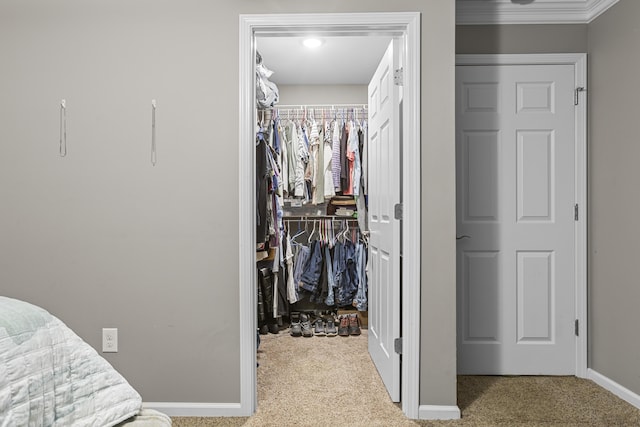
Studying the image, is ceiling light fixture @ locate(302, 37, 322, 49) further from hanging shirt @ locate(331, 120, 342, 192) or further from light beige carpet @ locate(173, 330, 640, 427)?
light beige carpet @ locate(173, 330, 640, 427)

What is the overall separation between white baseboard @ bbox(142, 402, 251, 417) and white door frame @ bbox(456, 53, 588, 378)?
2.10m

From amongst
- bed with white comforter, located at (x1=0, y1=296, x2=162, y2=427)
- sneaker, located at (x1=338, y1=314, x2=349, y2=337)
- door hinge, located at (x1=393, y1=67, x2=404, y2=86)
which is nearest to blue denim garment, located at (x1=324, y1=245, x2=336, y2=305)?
sneaker, located at (x1=338, y1=314, x2=349, y2=337)

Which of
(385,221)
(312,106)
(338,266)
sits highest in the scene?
(312,106)

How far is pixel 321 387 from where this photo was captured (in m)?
2.67

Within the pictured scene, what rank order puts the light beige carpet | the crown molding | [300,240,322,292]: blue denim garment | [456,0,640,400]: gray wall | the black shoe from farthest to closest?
[300,240,322,292]: blue denim garment
the black shoe
the crown molding
[456,0,640,400]: gray wall
the light beige carpet

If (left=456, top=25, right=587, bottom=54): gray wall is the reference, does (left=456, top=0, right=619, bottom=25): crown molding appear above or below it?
above

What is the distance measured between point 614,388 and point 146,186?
279 cm

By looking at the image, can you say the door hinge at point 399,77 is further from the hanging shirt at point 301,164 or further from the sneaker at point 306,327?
the sneaker at point 306,327

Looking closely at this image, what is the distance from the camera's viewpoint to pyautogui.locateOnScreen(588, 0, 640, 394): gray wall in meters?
2.39

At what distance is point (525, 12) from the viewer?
9.09 ft

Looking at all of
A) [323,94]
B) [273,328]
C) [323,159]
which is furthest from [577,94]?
[273,328]

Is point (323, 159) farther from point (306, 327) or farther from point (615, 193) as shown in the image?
point (615, 193)

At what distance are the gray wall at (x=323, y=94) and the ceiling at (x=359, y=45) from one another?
68 millimetres

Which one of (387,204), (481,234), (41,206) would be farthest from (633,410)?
(41,206)
